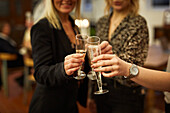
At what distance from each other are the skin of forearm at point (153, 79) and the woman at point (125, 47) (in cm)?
24

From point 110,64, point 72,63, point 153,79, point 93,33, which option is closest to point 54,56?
point 72,63

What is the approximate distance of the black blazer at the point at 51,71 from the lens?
961mm

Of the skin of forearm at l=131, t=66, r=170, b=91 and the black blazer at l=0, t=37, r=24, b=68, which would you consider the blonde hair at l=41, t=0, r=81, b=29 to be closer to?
the skin of forearm at l=131, t=66, r=170, b=91

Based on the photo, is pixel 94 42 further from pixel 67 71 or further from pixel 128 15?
pixel 128 15

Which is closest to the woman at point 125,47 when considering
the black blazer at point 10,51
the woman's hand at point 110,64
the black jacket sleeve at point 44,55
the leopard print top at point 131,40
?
the leopard print top at point 131,40

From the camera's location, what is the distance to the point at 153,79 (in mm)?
883

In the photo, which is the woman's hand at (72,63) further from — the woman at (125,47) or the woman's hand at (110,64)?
the woman at (125,47)

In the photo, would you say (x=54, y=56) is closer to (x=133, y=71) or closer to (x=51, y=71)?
(x=51, y=71)

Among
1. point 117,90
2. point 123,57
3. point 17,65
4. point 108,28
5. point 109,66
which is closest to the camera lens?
point 109,66

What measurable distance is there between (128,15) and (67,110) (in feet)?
2.59

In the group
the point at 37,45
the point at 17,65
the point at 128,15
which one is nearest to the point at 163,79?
the point at 128,15

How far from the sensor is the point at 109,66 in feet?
2.62

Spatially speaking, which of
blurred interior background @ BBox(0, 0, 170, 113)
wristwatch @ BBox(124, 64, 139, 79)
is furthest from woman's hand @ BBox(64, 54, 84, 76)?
blurred interior background @ BBox(0, 0, 170, 113)

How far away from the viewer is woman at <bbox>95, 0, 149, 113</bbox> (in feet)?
3.77
